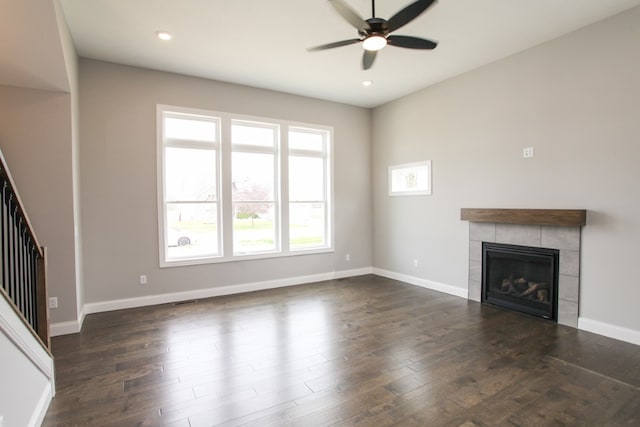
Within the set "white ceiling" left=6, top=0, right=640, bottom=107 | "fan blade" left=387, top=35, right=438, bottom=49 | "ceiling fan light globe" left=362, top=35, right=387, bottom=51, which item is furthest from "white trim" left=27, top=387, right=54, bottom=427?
"fan blade" left=387, top=35, right=438, bottom=49

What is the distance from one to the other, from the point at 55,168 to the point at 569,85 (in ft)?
18.2

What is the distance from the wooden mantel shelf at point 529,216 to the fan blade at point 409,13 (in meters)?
2.59

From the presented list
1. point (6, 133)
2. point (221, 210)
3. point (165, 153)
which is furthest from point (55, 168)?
point (221, 210)

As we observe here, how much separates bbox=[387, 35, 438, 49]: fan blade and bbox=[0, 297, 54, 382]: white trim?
3.16m

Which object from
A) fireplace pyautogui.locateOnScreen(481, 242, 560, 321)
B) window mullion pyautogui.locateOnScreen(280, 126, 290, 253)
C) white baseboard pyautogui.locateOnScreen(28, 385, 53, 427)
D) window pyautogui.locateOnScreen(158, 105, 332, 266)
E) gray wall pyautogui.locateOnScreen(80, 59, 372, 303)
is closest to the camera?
white baseboard pyautogui.locateOnScreen(28, 385, 53, 427)

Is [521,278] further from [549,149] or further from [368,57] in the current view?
[368,57]

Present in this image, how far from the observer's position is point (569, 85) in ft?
11.5

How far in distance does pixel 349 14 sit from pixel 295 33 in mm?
1195

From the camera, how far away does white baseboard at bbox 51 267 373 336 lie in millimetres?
3459

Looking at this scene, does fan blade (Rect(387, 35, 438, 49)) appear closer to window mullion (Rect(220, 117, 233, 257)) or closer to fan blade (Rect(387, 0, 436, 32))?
fan blade (Rect(387, 0, 436, 32))

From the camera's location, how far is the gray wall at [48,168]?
126 inches

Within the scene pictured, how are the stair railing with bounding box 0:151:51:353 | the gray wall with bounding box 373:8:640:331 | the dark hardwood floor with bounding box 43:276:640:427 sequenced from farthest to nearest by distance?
1. the gray wall with bounding box 373:8:640:331
2. the stair railing with bounding box 0:151:51:353
3. the dark hardwood floor with bounding box 43:276:640:427

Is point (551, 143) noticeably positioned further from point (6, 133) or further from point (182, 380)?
point (6, 133)

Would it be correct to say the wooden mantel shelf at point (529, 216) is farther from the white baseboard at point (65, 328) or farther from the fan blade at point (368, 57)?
the white baseboard at point (65, 328)
